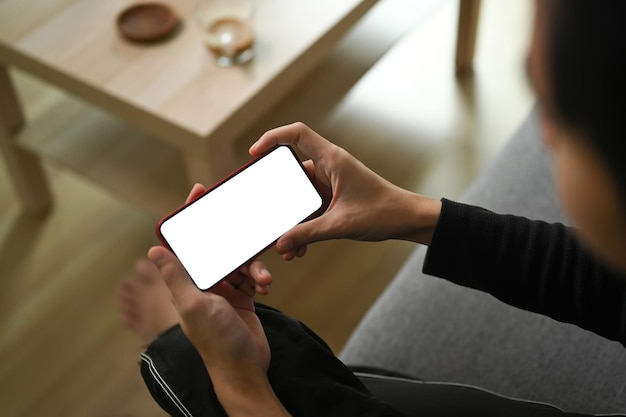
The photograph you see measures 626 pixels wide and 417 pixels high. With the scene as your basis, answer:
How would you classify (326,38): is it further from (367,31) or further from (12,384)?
(12,384)

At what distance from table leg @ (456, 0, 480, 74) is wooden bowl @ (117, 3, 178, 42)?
0.78 metres

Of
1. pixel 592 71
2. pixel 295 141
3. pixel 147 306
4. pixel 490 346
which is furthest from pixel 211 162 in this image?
pixel 592 71

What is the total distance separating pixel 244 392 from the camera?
704 mm

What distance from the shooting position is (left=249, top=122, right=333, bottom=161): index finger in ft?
2.56

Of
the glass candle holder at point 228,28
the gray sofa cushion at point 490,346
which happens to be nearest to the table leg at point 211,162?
the glass candle holder at point 228,28

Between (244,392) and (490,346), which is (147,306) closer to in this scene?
(244,392)

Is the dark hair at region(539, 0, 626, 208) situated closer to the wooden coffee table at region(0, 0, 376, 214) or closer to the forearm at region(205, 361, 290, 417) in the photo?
the forearm at region(205, 361, 290, 417)

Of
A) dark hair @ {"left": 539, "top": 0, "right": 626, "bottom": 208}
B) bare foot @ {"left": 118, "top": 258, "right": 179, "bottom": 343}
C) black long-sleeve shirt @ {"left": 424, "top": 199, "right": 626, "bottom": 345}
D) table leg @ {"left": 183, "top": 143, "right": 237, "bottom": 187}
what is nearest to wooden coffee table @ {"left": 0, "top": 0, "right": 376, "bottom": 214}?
table leg @ {"left": 183, "top": 143, "right": 237, "bottom": 187}

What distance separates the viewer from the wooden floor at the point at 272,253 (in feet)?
4.52

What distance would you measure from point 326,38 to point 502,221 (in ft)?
2.09

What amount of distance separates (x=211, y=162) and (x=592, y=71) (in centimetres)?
88

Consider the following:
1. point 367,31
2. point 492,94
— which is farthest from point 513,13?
point 367,31

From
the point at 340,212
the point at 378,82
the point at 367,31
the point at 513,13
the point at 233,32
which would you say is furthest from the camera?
the point at 513,13

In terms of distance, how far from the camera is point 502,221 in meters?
0.81
